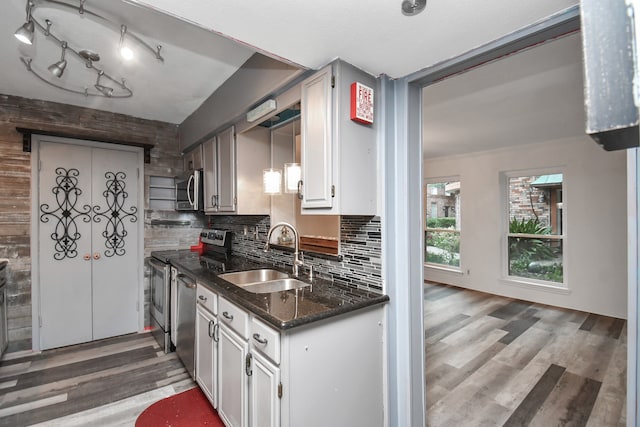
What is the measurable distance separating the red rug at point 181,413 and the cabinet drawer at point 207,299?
726 mm

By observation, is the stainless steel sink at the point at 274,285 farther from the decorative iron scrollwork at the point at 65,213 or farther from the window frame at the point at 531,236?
the window frame at the point at 531,236

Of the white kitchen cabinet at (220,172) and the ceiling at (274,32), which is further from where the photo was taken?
the white kitchen cabinet at (220,172)

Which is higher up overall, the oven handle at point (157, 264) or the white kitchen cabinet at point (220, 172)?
the white kitchen cabinet at point (220, 172)

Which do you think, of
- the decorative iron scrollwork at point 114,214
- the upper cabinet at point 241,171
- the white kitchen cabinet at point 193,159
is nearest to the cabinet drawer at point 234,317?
the upper cabinet at point 241,171

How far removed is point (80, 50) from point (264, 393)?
2544 mm

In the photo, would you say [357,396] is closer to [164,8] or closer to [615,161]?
[164,8]

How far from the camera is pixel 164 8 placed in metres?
1.21

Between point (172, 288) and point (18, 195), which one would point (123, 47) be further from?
point (18, 195)

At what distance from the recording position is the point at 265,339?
1.47 metres

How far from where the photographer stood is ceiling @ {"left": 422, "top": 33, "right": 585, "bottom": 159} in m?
2.20

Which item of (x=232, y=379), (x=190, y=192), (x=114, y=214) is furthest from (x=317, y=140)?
(x=114, y=214)

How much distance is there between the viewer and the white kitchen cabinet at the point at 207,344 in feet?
6.52

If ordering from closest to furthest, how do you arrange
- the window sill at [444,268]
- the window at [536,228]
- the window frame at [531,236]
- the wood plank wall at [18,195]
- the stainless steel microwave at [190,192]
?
the wood plank wall at [18,195] → the stainless steel microwave at [190,192] → the window frame at [531,236] → the window at [536,228] → the window sill at [444,268]

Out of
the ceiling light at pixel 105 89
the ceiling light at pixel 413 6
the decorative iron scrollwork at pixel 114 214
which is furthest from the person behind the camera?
the decorative iron scrollwork at pixel 114 214
